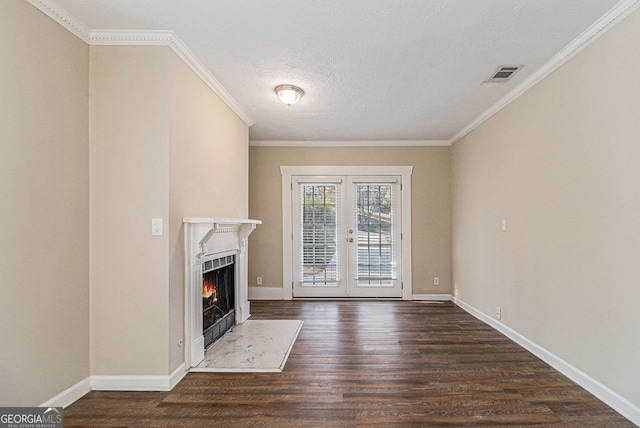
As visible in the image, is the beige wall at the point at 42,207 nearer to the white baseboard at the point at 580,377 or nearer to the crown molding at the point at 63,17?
the crown molding at the point at 63,17

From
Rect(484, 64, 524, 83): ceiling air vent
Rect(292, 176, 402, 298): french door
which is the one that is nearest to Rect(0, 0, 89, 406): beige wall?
Rect(484, 64, 524, 83): ceiling air vent

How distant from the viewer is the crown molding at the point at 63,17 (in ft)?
6.86

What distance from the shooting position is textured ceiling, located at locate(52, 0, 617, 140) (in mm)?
2182

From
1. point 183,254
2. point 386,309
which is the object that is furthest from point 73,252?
point 386,309

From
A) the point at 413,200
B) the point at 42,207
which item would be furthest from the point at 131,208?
the point at 413,200

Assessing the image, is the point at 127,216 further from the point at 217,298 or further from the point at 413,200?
the point at 413,200

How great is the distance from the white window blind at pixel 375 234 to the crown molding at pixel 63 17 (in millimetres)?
4005

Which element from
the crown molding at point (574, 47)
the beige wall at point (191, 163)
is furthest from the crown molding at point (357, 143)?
the beige wall at point (191, 163)

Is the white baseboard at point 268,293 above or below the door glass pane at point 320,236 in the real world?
below

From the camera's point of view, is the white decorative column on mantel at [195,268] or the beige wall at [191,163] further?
the white decorative column on mantel at [195,268]

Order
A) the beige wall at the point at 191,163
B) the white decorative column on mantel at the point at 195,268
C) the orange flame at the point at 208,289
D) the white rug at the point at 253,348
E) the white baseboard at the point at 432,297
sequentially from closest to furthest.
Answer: the beige wall at the point at 191,163 → the white decorative column on mantel at the point at 195,268 → the white rug at the point at 253,348 → the orange flame at the point at 208,289 → the white baseboard at the point at 432,297

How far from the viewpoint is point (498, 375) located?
9.09 ft

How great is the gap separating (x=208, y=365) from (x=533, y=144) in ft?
11.6

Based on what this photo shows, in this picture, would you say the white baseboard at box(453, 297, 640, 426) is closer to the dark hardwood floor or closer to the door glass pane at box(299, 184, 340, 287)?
the dark hardwood floor
